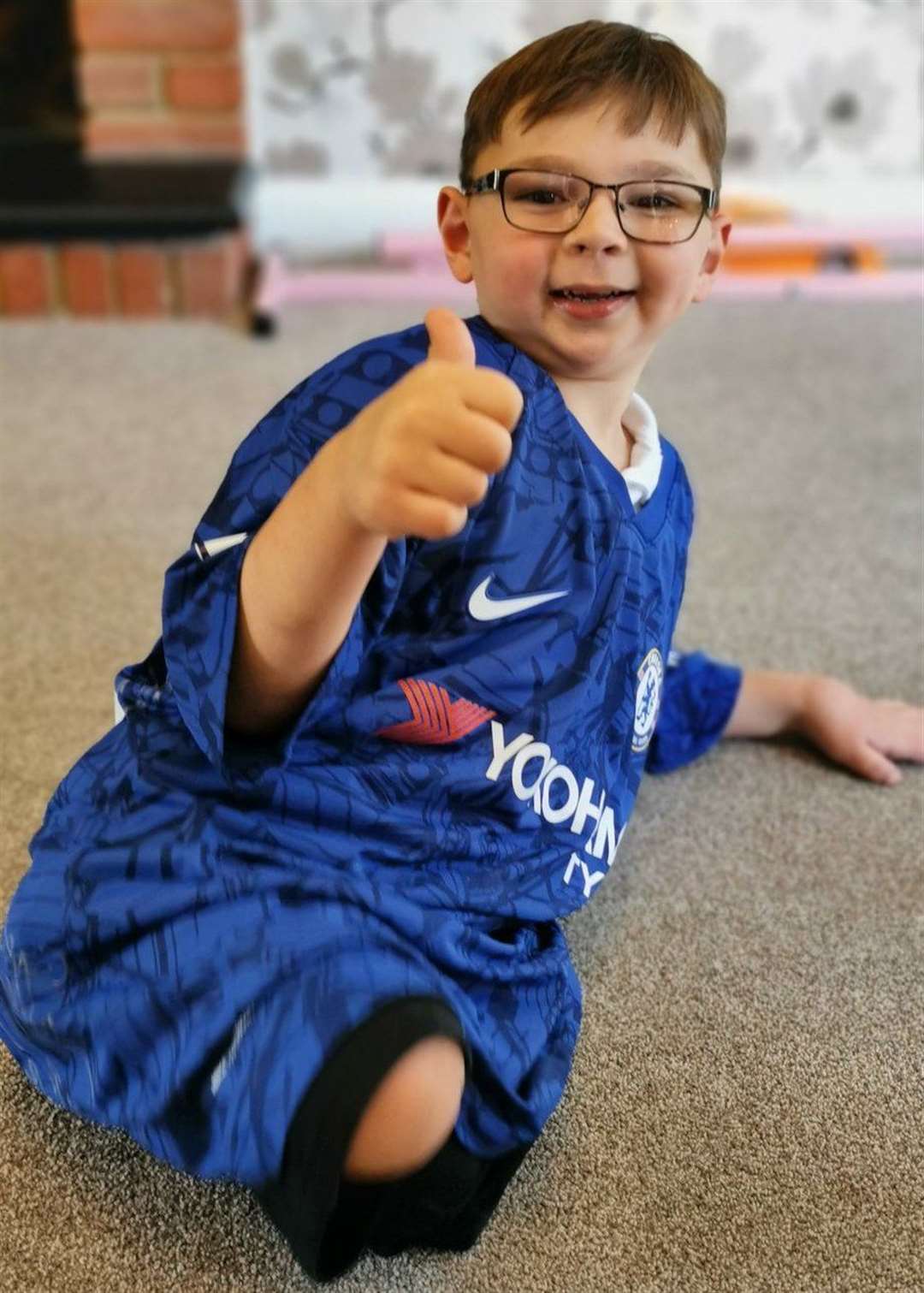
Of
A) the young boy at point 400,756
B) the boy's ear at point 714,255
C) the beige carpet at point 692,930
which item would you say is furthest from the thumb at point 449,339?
the beige carpet at point 692,930

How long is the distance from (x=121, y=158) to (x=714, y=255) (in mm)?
1794

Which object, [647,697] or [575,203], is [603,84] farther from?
[647,697]

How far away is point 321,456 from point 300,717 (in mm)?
149

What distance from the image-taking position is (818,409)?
6.00 feet

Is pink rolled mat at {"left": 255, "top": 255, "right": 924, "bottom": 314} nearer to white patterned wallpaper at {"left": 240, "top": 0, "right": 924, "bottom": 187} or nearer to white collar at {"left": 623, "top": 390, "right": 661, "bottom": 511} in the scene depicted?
white patterned wallpaper at {"left": 240, "top": 0, "right": 924, "bottom": 187}

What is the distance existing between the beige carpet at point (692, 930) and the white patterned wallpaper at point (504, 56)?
88 centimetres

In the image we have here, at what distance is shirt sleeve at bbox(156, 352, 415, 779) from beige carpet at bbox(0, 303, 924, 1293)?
256mm

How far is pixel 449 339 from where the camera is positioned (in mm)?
625

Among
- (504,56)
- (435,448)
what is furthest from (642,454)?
(504,56)

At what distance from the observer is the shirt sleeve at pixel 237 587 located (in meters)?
0.64

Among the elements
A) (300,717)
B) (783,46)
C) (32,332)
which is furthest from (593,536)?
(783,46)

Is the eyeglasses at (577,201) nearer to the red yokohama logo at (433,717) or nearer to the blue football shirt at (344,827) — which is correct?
the blue football shirt at (344,827)

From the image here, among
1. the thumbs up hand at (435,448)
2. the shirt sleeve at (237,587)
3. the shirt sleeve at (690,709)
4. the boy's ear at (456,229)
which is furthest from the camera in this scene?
the shirt sleeve at (690,709)

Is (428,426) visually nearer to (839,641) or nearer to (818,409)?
(839,641)
